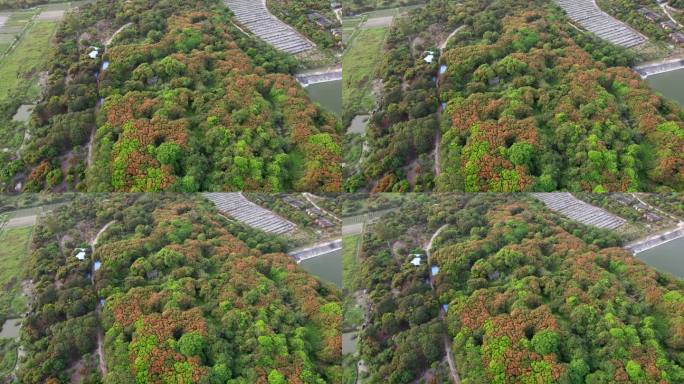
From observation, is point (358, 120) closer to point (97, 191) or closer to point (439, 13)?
point (439, 13)

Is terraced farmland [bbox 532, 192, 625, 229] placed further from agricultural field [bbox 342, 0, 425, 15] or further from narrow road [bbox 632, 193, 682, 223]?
agricultural field [bbox 342, 0, 425, 15]

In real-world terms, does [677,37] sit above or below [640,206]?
above

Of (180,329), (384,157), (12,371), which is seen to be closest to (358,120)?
(384,157)

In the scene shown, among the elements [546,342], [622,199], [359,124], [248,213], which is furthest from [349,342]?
[622,199]

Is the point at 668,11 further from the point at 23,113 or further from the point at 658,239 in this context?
the point at 23,113

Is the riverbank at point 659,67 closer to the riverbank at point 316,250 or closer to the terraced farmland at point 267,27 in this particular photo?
the terraced farmland at point 267,27
